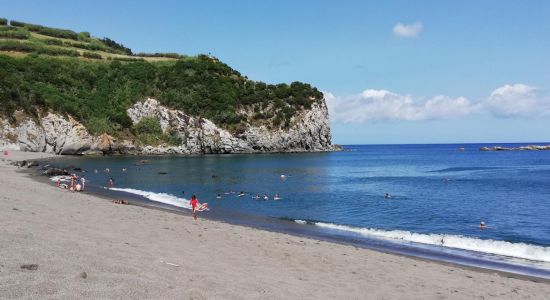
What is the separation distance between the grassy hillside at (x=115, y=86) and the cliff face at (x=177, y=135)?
2.64 meters

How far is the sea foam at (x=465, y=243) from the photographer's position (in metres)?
20.3

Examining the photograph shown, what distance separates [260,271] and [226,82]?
119 m

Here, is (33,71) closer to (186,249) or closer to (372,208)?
(372,208)

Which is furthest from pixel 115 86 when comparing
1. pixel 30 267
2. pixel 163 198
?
pixel 30 267

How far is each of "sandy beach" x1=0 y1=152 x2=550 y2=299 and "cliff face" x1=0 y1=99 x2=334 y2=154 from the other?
76.4 m

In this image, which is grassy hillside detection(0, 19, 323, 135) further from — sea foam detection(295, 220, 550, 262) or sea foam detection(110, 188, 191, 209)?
sea foam detection(295, 220, 550, 262)

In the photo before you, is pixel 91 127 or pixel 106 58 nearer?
pixel 91 127

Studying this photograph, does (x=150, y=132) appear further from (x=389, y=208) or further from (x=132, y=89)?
(x=389, y=208)

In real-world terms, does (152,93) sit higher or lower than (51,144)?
higher

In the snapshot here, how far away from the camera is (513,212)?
33.2 m

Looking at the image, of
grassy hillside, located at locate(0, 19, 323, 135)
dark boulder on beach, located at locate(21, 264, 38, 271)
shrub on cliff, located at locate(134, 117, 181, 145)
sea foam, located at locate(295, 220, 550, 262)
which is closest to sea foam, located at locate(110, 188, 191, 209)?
sea foam, located at locate(295, 220, 550, 262)

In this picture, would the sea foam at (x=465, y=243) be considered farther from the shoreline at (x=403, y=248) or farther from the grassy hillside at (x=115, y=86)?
the grassy hillside at (x=115, y=86)

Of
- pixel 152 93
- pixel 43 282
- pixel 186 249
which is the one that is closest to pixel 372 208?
pixel 186 249

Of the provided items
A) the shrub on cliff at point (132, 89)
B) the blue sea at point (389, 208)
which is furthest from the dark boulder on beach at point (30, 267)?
the shrub on cliff at point (132, 89)
